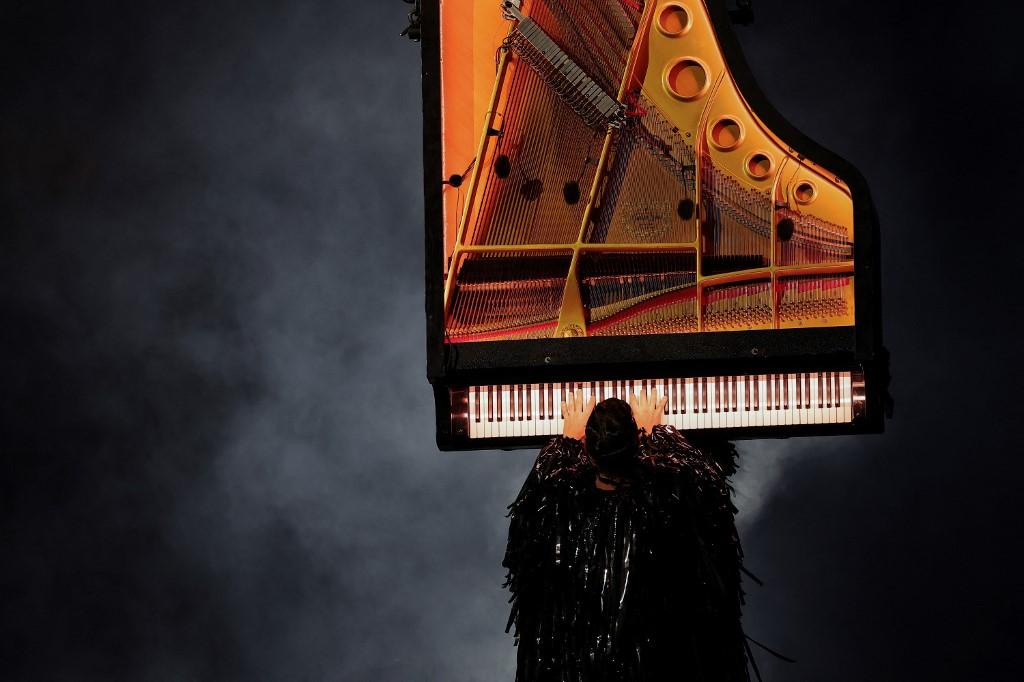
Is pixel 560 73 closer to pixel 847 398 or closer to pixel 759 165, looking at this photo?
pixel 759 165

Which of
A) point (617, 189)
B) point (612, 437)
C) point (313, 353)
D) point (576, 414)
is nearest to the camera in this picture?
point (612, 437)

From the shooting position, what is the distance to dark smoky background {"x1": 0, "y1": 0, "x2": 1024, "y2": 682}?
4.84 meters

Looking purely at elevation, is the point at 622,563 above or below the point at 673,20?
below

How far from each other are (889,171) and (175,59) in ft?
8.53

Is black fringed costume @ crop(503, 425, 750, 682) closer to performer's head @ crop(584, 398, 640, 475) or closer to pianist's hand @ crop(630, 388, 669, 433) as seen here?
performer's head @ crop(584, 398, 640, 475)

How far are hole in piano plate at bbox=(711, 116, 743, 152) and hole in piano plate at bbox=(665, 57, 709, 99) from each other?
0.33 feet

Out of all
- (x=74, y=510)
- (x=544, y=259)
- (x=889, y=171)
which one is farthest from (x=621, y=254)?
(x=74, y=510)

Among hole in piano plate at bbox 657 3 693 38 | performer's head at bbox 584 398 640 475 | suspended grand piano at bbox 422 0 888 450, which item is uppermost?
hole in piano plate at bbox 657 3 693 38

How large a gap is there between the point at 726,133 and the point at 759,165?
13 centimetres

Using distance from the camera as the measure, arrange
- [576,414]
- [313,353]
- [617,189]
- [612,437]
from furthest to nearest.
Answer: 1. [313,353]
2. [617,189]
3. [576,414]
4. [612,437]

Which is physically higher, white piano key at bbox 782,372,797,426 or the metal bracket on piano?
the metal bracket on piano

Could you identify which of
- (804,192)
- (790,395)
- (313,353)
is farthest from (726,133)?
(313,353)

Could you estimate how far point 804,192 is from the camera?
3.69m

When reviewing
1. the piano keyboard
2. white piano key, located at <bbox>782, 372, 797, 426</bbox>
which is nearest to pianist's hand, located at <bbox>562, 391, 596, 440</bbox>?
the piano keyboard
